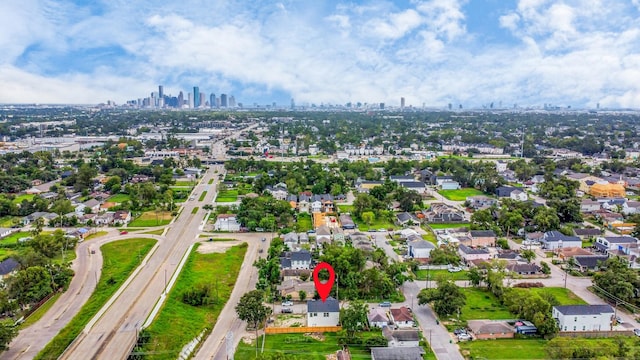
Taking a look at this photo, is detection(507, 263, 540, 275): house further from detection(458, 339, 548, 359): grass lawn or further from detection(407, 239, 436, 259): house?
detection(458, 339, 548, 359): grass lawn

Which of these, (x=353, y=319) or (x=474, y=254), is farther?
(x=474, y=254)

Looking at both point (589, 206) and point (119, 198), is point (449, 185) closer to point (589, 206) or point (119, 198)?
point (589, 206)

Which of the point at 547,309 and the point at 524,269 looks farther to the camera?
the point at 524,269

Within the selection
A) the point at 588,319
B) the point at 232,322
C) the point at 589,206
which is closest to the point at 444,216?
the point at 589,206

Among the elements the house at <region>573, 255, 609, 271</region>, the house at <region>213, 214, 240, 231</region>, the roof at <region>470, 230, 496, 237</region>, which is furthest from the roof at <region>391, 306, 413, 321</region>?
the house at <region>213, 214, 240, 231</region>

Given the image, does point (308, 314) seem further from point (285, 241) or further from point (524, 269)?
point (524, 269)

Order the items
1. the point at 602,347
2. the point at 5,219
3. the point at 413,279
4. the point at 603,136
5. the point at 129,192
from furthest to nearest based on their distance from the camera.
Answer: the point at 603,136
the point at 129,192
the point at 5,219
the point at 413,279
the point at 602,347

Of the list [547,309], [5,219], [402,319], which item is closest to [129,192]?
[5,219]

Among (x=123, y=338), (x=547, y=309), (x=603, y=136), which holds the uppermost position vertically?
(x=603, y=136)
